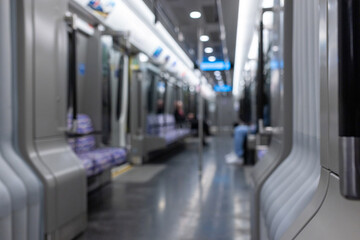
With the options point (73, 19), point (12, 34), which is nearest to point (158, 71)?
point (73, 19)

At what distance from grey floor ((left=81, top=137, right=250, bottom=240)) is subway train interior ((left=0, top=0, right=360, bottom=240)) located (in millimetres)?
18

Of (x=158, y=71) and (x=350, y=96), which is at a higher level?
(x=158, y=71)

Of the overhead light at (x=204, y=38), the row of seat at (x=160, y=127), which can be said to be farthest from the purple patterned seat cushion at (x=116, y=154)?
the row of seat at (x=160, y=127)

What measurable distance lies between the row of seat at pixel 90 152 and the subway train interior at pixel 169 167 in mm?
30

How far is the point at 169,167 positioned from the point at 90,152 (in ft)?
9.21

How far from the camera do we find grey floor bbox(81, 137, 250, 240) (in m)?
3.14

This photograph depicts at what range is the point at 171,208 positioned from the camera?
13.1ft

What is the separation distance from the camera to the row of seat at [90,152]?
409 centimetres

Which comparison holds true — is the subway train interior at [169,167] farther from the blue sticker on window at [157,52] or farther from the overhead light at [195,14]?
the blue sticker on window at [157,52]

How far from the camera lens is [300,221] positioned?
43.7 inches

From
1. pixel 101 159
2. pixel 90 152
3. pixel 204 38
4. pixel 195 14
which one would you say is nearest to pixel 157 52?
pixel 204 38

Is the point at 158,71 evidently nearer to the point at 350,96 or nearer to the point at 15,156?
the point at 15,156

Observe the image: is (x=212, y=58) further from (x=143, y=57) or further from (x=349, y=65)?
(x=349, y=65)

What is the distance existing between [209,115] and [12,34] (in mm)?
23710
